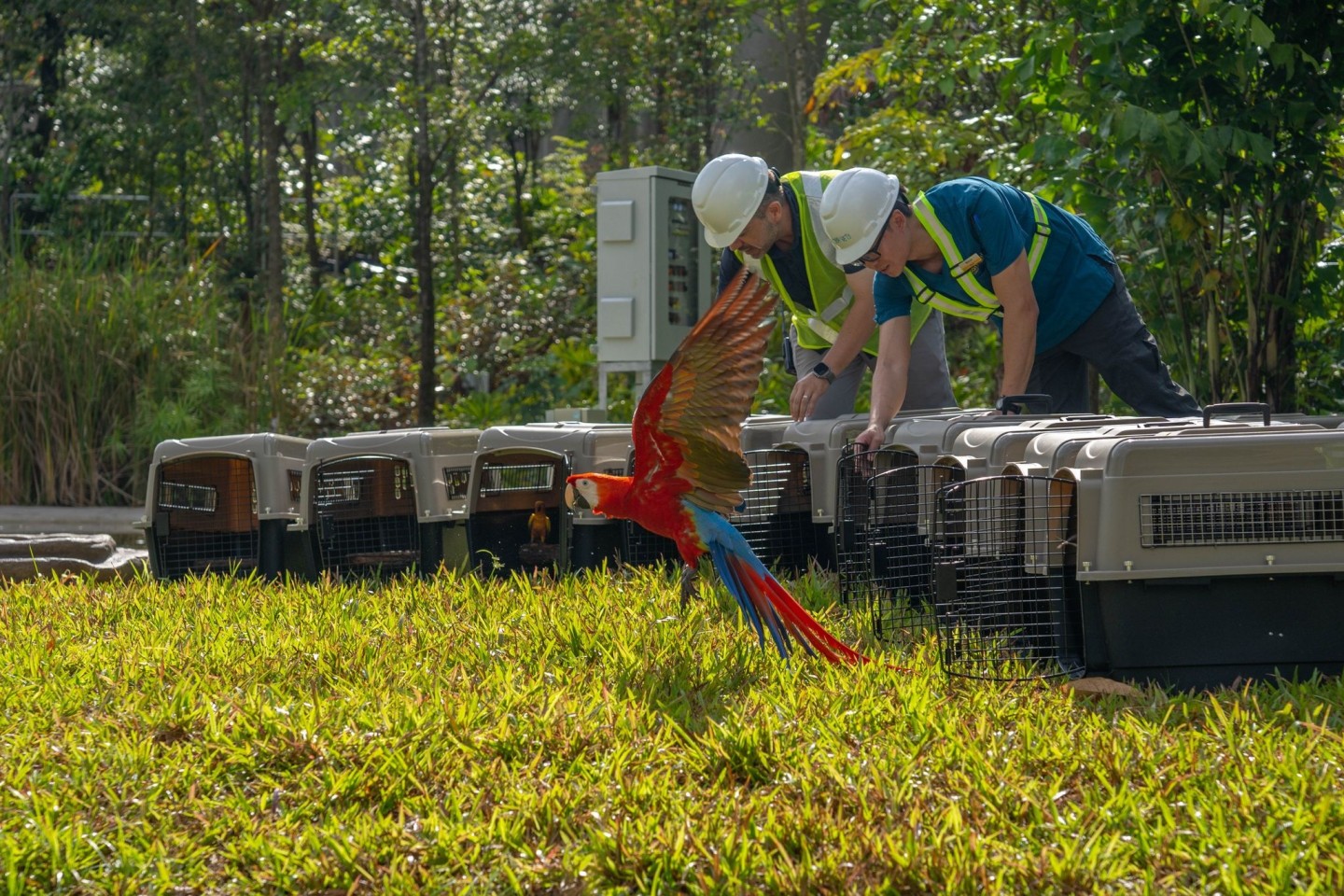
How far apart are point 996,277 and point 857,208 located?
0.55 metres

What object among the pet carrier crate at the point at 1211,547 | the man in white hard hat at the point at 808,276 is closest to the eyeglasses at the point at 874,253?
the man in white hard hat at the point at 808,276

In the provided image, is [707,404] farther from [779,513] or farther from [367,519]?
[367,519]

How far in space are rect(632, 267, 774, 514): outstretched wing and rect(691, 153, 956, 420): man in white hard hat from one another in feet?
3.75

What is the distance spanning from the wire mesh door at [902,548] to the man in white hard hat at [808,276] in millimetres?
775

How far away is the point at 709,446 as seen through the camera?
475 centimetres

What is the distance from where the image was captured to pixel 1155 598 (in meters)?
4.05

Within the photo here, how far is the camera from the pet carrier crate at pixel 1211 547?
3.93m

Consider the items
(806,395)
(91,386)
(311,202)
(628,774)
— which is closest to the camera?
(628,774)

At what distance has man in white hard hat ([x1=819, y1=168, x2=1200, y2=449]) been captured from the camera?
546cm

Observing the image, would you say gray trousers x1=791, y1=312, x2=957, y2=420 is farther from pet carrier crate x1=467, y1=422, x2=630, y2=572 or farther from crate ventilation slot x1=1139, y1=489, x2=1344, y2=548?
crate ventilation slot x1=1139, y1=489, x2=1344, y2=548

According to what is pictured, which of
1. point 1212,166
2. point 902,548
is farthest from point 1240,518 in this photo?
point 1212,166

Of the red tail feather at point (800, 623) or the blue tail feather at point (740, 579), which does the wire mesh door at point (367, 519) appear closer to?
the blue tail feather at point (740, 579)

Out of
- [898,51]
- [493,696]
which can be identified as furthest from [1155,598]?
[898,51]

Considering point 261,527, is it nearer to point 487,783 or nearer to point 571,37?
point 487,783
